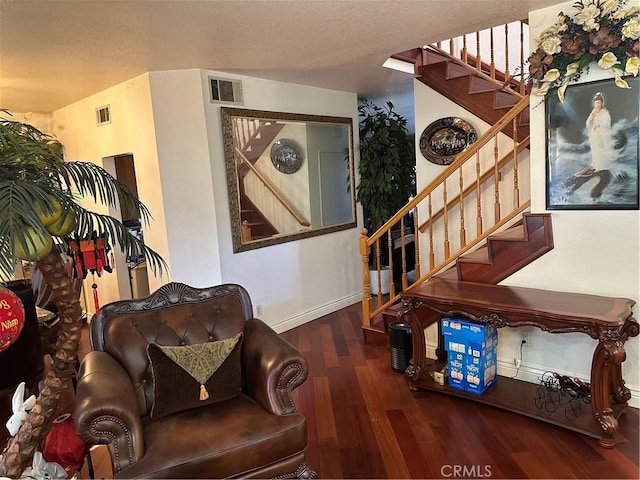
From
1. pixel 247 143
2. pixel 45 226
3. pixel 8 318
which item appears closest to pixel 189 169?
pixel 247 143

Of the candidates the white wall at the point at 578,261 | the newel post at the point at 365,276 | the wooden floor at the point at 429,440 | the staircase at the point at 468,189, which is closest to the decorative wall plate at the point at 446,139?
the staircase at the point at 468,189

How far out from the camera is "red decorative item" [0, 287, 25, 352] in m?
1.45

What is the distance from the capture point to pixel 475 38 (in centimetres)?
459

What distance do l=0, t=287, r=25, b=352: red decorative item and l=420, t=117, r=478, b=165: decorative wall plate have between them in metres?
3.74

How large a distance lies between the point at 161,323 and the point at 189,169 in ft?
5.64

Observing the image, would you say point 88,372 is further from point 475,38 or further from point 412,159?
point 475,38

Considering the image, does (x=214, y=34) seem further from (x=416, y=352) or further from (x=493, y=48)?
(x=493, y=48)

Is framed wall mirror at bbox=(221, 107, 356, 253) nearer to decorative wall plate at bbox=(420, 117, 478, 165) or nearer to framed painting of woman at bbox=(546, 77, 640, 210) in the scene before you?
decorative wall plate at bbox=(420, 117, 478, 165)

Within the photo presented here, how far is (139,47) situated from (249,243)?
1817 millimetres

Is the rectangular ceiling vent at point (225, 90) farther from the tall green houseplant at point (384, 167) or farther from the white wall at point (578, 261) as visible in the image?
the white wall at point (578, 261)

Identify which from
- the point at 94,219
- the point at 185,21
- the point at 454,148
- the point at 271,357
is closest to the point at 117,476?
the point at 271,357

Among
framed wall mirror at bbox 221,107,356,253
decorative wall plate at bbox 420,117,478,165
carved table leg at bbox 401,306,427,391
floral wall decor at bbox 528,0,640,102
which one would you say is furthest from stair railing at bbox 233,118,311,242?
floral wall decor at bbox 528,0,640,102

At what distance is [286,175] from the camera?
4.45 m

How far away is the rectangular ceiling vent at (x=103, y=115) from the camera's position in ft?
13.3
